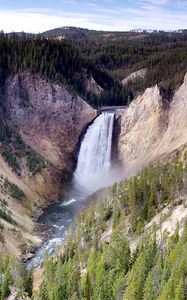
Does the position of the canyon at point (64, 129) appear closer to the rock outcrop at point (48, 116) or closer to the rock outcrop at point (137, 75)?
the rock outcrop at point (48, 116)

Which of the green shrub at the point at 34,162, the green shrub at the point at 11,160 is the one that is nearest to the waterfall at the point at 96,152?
the green shrub at the point at 34,162

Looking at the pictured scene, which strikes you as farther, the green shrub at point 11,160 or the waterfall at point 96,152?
the waterfall at point 96,152

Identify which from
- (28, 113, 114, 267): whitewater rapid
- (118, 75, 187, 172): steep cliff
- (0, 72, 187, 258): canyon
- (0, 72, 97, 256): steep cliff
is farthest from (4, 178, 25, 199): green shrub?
(118, 75, 187, 172): steep cliff

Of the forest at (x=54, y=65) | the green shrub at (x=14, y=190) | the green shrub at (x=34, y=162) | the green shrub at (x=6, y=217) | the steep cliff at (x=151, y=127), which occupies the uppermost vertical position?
the forest at (x=54, y=65)

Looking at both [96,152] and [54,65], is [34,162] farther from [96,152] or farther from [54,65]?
[54,65]

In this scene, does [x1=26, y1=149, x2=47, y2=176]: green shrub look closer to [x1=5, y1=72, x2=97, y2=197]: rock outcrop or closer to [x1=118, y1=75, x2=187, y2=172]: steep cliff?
[x1=5, y1=72, x2=97, y2=197]: rock outcrop

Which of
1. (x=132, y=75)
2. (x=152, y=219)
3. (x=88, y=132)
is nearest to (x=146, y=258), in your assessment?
(x=152, y=219)
